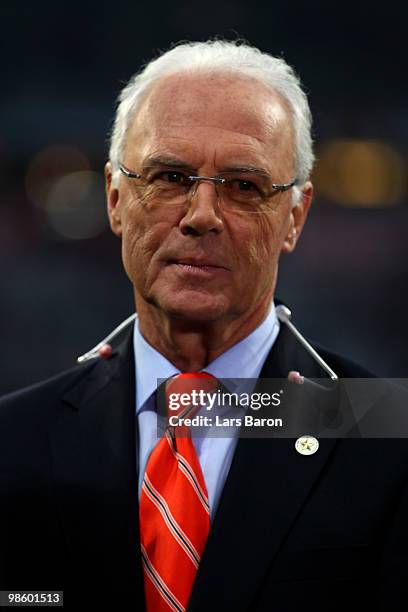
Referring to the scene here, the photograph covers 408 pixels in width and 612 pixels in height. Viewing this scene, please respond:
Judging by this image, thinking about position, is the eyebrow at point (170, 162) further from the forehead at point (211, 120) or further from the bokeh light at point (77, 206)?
the bokeh light at point (77, 206)

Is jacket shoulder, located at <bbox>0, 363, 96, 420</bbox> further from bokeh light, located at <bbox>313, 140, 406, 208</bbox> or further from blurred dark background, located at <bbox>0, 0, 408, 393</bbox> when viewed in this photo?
bokeh light, located at <bbox>313, 140, 406, 208</bbox>

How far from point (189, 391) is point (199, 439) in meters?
0.07

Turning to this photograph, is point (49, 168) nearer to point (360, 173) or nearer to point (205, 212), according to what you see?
point (360, 173)

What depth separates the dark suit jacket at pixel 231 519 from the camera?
0.99 metres

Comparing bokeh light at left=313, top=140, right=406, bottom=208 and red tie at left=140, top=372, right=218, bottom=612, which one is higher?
red tie at left=140, top=372, right=218, bottom=612

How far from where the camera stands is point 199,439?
3.69 ft

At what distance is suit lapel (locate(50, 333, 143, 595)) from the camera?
1041mm

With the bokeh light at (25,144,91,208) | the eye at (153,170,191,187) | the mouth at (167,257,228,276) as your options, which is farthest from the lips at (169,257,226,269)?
the bokeh light at (25,144,91,208)

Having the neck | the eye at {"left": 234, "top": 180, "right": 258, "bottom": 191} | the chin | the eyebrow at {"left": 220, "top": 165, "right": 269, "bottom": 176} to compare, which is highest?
the eyebrow at {"left": 220, "top": 165, "right": 269, "bottom": 176}

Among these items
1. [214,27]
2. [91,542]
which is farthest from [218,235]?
[214,27]

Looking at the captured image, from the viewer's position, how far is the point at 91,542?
3.47 feet

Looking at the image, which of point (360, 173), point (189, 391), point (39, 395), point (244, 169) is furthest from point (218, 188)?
point (360, 173)

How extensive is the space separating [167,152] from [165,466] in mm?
423

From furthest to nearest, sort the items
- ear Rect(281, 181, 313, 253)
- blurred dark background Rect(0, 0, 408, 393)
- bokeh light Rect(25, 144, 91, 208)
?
1. bokeh light Rect(25, 144, 91, 208)
2. blurred dark background Rect(0, 0, 408, 393)
3. ear Rect(281, 181, 313, 253)
